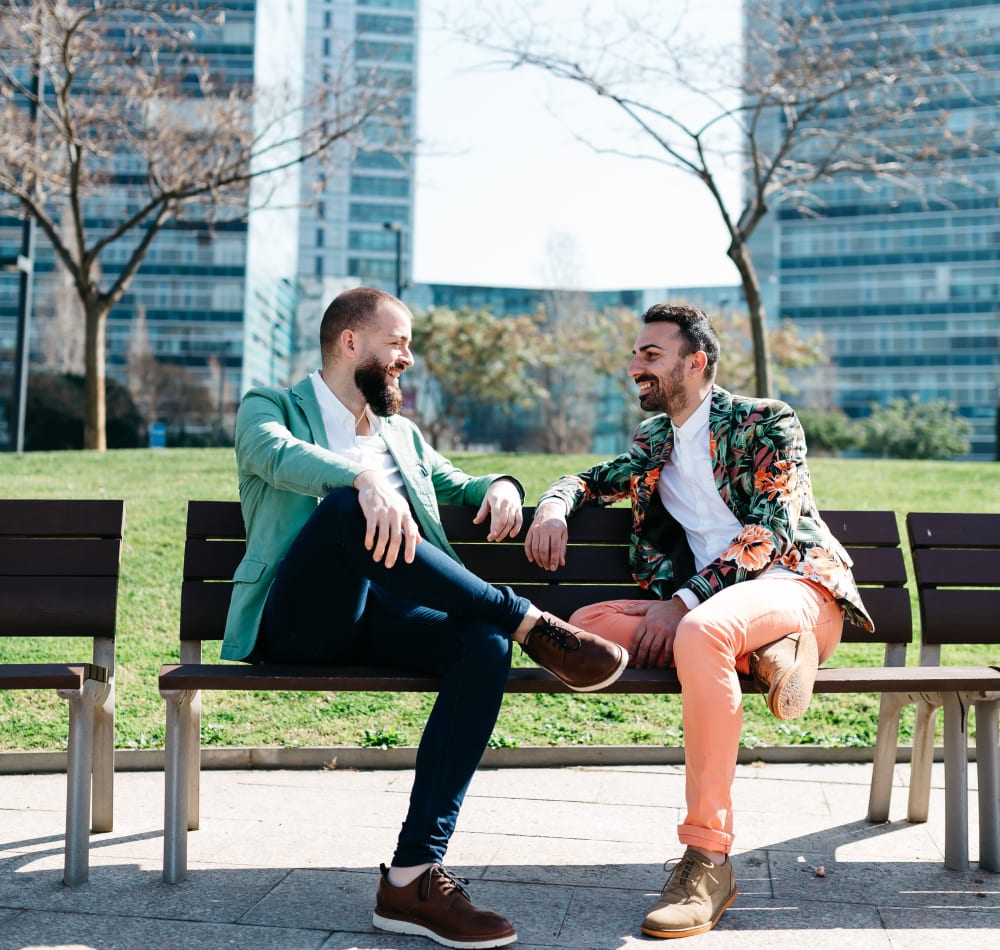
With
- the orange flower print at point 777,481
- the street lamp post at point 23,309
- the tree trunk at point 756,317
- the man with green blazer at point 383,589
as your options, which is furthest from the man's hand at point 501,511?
the street lamp post at point 23,309

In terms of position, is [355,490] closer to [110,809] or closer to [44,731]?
[110,809]

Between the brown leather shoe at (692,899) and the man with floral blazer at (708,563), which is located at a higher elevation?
the man with floral blazer at (708,563)

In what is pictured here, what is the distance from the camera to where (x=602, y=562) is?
4.37 metres

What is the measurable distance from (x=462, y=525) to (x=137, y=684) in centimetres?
246

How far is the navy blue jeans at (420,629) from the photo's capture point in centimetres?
318

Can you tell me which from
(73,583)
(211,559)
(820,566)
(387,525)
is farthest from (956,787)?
(73,583)

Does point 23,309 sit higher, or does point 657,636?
point 23,309

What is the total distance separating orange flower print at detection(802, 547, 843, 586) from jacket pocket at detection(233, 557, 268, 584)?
5.71 ft

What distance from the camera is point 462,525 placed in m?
4.32

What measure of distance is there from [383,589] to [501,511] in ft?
2.19

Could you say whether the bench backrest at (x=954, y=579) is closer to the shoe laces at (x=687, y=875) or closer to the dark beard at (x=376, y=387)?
the shoe laces at (x=687, y=875)

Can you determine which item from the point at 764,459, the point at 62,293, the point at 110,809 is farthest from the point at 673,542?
the point at 62,293

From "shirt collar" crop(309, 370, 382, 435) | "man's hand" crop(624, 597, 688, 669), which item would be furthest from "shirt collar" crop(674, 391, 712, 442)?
"shirt collar" crop(309, 370, 382, 435)

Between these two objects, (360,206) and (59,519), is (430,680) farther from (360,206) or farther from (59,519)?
(360,206)
